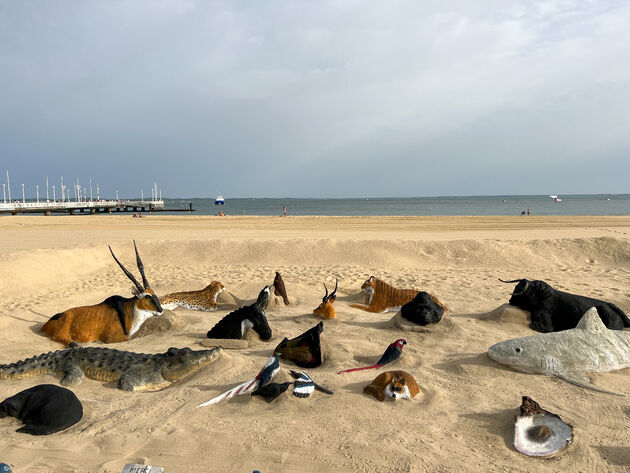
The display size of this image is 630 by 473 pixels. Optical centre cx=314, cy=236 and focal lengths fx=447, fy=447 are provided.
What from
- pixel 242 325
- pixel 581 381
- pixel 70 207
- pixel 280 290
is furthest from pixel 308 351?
pixel 70 207

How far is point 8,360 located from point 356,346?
465cm

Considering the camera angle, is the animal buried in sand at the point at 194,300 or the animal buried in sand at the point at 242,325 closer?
the animal buried in sand at the point at 242,325

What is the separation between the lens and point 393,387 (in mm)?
4449

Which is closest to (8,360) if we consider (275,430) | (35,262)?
(275,430)

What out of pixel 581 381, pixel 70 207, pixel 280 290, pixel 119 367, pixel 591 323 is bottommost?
pixel 581 381

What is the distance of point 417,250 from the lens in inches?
600

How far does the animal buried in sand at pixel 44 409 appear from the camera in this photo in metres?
3.91

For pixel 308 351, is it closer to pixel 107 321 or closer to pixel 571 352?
pixel 571 352

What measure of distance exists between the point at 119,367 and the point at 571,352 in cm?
528

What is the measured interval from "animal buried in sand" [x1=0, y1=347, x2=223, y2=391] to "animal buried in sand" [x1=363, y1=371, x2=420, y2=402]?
194 cm

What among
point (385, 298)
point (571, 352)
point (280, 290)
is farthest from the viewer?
point (280, 290)

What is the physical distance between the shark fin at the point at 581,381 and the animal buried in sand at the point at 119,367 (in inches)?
158

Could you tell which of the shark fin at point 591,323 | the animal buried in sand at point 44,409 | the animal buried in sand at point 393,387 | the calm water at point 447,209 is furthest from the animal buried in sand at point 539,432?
the calm water at point 447,209

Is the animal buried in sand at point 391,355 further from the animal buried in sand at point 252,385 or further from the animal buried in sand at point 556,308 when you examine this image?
the animal buried in sand at point 556,308
